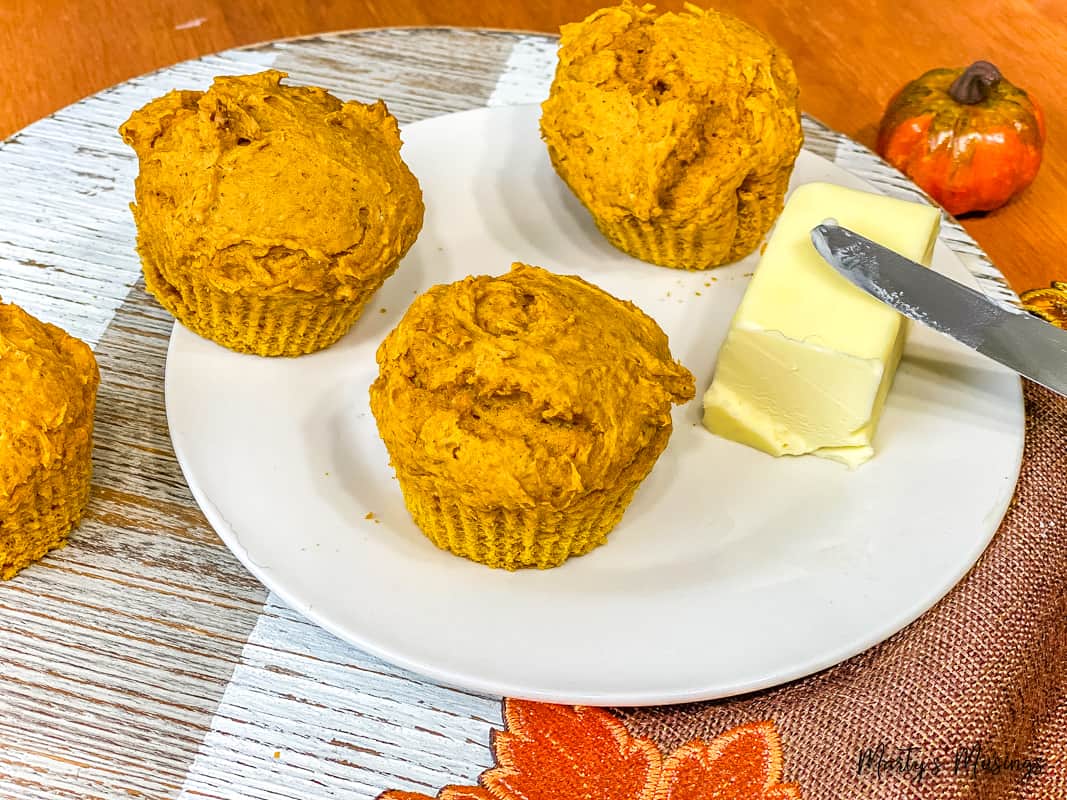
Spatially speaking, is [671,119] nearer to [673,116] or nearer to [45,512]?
[673,116]

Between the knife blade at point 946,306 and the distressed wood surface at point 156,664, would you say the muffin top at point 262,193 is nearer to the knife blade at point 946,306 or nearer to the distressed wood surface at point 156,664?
the distressed wood surface at point 156,664

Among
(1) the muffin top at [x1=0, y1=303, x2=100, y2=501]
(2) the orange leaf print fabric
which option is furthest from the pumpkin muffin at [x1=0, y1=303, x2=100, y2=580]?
(2) the orange leaf print fabric

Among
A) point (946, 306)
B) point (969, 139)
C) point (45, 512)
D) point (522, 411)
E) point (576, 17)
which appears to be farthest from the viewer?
point (576, 17)

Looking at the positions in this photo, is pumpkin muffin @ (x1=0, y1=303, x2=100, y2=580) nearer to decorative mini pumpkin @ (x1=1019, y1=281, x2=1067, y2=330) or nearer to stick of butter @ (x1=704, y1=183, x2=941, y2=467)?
stick of butter @ (x1=704, y1=183, x2=941, y2=467)

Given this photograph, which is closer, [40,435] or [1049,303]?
[40,435]

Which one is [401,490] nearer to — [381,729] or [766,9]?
[381,729]

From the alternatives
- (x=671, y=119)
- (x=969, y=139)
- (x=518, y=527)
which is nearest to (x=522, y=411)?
(x=518, y=527)

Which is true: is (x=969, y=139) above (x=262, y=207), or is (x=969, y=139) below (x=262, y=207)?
below
